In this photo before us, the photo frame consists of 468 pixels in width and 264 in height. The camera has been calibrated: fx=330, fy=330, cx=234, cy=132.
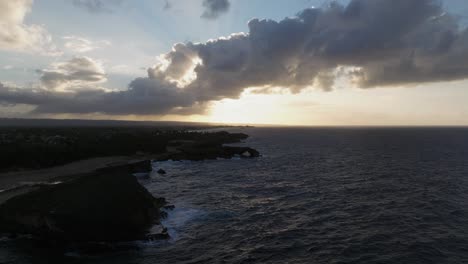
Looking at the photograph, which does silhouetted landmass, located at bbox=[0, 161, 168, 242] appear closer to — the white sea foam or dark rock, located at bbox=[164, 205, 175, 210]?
the white sea foam

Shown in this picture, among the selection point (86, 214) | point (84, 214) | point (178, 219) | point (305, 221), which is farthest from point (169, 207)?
point (305, 221)

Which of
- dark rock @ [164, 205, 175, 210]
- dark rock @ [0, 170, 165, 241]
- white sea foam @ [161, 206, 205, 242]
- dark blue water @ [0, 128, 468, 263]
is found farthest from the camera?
dark rock @ [164, 205, 175, 210]

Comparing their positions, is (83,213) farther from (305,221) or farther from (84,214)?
(305,221)

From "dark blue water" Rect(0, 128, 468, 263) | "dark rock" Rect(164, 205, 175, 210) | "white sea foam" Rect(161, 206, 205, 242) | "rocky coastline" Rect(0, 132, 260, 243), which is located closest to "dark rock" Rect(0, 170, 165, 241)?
"rocky coastline" Rect(0, 132, 260, 243)

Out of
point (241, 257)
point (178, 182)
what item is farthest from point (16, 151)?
point (241, 257)

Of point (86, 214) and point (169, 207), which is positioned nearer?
point (86, 214)

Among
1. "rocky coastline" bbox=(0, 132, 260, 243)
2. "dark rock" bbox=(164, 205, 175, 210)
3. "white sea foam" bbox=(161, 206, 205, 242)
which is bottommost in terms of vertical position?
"white sea foam" bbox=(161, 206, 205, 242)

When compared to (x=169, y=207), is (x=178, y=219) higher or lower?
lower

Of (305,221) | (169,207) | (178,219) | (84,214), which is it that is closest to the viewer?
(84,214)

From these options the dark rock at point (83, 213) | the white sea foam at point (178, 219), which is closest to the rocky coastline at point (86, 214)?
the dark rock at point (83, 213)
